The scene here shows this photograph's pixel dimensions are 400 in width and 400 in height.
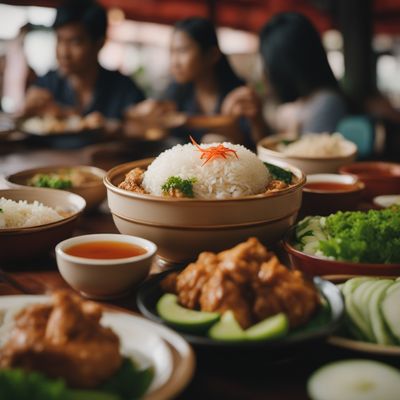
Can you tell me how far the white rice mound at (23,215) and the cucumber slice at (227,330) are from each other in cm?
97

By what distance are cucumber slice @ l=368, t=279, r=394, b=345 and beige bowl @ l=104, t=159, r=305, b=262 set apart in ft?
1.58

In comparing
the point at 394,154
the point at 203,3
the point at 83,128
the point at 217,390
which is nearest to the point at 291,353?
the point at 217,390

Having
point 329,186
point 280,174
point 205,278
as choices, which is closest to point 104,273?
point 205,278

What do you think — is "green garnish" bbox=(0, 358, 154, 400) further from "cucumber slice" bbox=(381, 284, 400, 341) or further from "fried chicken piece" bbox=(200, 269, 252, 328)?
"cucumber slice" bbox=(381, 284, 400, 341)

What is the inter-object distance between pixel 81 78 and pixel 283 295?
19.5ft

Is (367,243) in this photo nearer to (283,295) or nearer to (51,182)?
(283,295)

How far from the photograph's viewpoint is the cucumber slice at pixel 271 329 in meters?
1.19

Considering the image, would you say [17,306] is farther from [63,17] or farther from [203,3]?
[203,3]

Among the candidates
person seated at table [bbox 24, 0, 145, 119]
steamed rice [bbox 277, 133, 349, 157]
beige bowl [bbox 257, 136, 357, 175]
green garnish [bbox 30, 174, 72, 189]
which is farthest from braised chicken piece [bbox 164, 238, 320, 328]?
person seated at table [bbox 24, 0, 145, 119]

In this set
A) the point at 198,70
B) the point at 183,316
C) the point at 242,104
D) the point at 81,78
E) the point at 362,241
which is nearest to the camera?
the point at 183,316

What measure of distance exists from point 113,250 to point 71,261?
208 mm

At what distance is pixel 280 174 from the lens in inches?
83.8

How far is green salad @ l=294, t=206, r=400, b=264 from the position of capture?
1672 millimetres

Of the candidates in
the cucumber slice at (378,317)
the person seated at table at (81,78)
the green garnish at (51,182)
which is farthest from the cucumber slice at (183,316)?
the person seated at table at (81,78)
